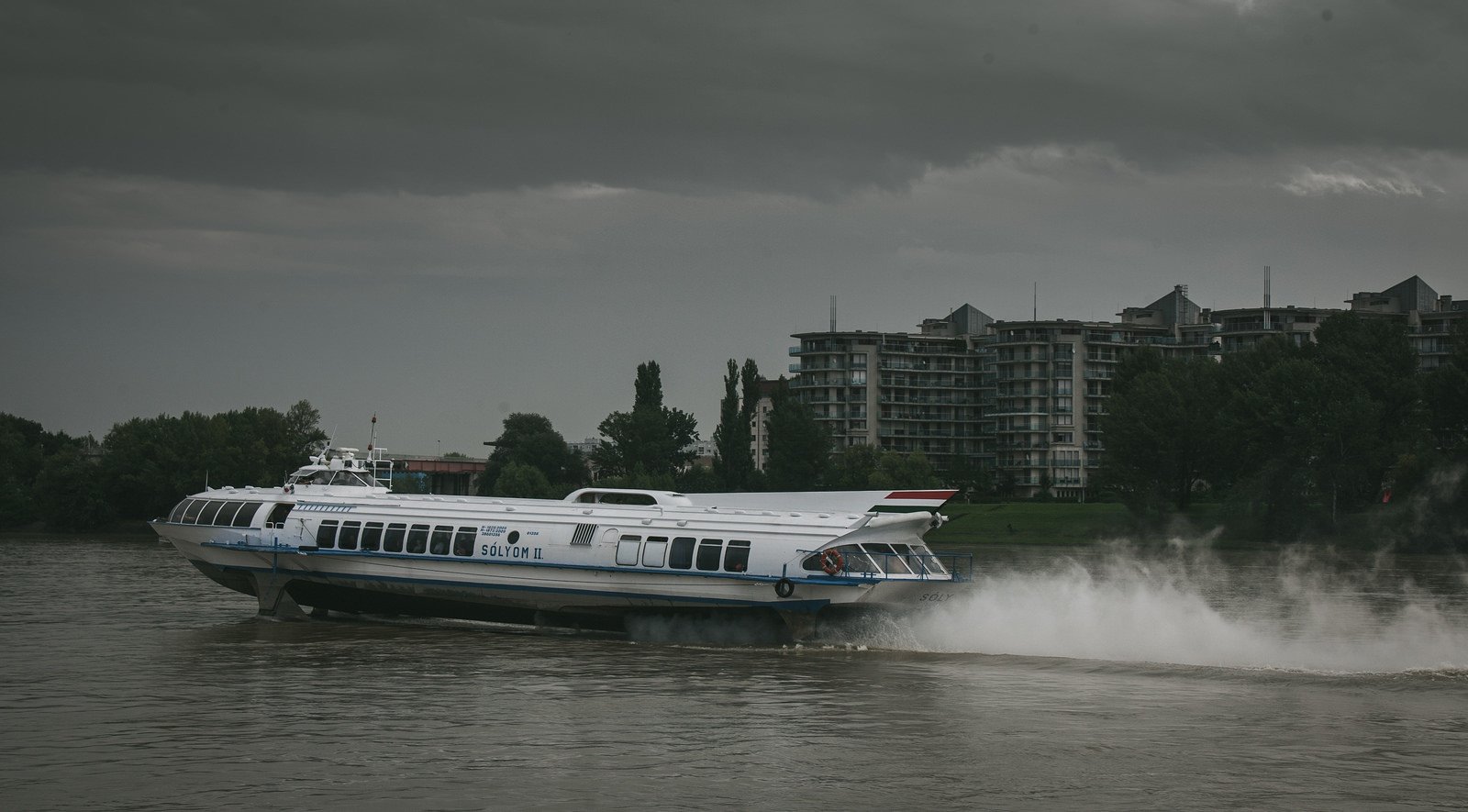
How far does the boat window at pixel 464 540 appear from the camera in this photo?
33688mm

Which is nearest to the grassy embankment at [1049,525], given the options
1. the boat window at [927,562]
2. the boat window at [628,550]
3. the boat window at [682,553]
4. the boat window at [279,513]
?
the boat window at [279,513]

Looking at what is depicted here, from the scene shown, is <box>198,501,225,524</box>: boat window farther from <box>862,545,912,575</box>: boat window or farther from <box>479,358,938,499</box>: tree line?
<box>479,358,938,499</box>: tree line

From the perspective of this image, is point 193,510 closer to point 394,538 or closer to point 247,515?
point 247,515

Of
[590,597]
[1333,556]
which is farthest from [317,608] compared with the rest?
[1333,556]

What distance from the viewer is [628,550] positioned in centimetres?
3225

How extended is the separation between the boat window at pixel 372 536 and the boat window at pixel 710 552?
8.28m

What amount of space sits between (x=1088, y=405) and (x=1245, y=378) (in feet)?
227

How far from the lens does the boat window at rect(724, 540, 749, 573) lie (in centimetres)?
3116

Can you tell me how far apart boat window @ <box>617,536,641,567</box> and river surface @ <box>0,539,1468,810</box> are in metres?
1.86

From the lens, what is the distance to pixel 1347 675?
26.6m

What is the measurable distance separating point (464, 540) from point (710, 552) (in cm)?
616

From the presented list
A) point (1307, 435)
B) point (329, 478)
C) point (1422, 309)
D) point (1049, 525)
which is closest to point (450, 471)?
point (1049, 525)

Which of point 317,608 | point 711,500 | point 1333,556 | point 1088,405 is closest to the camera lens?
point 711,500

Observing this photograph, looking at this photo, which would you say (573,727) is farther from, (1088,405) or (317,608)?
(1088,405)
